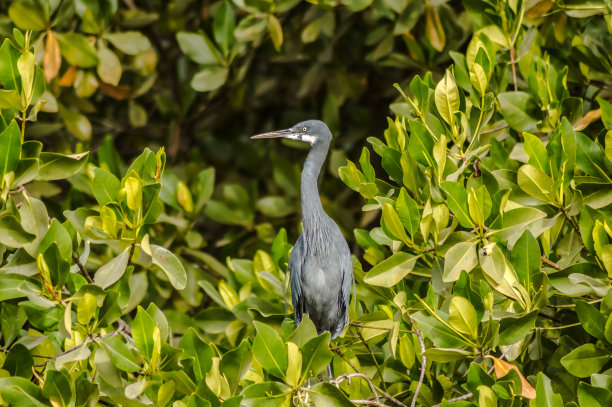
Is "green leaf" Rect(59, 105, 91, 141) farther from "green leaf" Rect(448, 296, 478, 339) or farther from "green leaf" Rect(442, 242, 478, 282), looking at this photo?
"green leaf" Rect(448, 296, 478, 339)

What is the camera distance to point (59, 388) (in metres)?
2.46

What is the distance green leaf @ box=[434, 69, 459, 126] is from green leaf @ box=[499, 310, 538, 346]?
2.74 ft

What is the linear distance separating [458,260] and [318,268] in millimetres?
1098

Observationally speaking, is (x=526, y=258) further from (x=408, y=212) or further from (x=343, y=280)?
(x=343, y=280)

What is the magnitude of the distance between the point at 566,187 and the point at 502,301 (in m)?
0.51

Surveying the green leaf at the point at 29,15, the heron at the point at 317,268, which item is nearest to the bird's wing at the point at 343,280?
the heron at the point at 317,268

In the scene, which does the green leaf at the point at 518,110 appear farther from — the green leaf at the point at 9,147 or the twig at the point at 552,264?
the green leaf at the point at 9,147

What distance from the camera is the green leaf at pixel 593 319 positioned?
257cm

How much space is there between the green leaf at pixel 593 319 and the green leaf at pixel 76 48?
2.98 meters

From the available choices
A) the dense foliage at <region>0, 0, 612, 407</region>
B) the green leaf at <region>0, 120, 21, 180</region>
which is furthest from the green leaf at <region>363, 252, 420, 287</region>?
the green leaf at <region>0, 120, 21, 180</region>

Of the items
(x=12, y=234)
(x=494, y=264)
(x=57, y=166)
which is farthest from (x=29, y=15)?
(x=494, y=264)

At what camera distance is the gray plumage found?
358 cm

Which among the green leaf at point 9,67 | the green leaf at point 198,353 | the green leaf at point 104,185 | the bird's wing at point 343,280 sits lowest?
the bird's wing at point 343,280

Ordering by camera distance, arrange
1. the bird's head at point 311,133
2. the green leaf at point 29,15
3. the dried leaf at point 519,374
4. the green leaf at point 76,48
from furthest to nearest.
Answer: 1. the green leaf at point 76,48
2. the green leaf at point 29,15
3. the bird's head at point 311,133
4. the dried leaf at point 519,374
